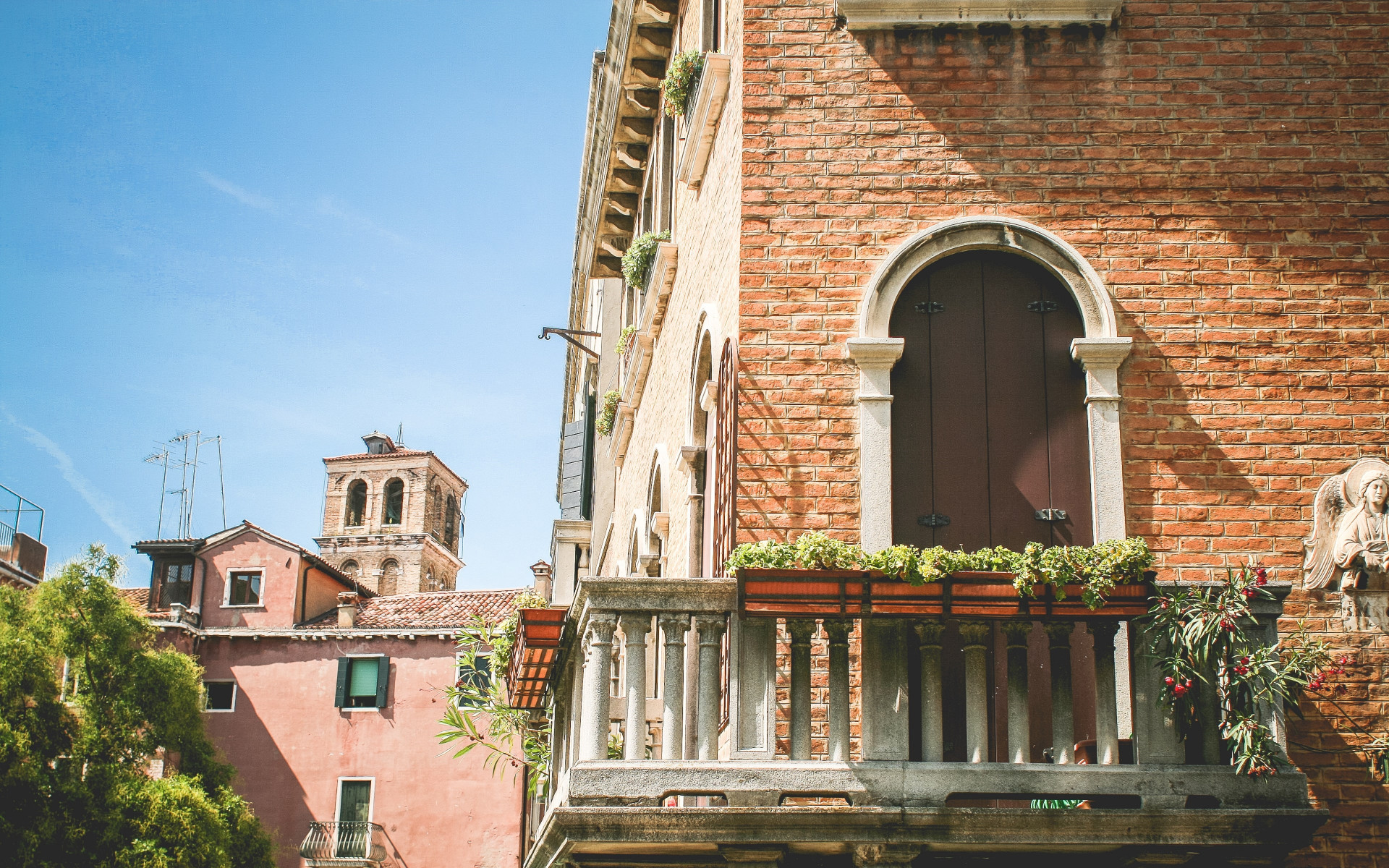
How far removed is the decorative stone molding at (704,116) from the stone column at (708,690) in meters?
3.69

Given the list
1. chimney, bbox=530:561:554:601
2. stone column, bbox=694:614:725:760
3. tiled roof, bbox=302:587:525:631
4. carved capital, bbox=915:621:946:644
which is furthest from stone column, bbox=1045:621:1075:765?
tiled roof, bbox=302:587:525:631

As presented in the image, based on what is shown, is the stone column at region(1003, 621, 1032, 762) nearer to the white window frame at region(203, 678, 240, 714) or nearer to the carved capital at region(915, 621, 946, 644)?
the carved capital at region(915, 621, 946, 644)

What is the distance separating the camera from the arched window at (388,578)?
264 ft

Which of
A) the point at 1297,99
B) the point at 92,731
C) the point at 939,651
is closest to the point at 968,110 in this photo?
the point at 1297,99

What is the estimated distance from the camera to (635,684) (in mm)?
6035

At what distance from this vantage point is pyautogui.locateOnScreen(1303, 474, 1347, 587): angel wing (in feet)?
23.7

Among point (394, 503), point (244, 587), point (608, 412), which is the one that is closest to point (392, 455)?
point (394, 503)

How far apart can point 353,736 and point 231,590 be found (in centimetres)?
664

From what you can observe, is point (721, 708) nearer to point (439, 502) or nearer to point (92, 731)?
point (92, 731)

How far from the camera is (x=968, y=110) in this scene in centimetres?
783

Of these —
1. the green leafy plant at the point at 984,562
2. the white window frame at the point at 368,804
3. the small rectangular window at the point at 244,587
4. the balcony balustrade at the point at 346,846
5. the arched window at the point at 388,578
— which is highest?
the arched window at the point at 388,578

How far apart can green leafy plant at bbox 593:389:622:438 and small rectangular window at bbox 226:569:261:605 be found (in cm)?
2772

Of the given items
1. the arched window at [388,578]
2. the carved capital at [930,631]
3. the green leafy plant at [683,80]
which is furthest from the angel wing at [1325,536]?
the arched window at [388,578]

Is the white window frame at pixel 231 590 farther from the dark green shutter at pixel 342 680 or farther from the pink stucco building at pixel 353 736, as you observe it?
the dark green shutter at pixel 342 680
